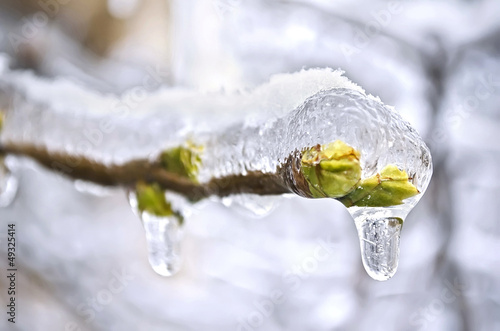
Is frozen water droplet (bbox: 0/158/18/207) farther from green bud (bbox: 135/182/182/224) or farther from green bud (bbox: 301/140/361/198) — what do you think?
green bud (bbox: 301/140/361/198)

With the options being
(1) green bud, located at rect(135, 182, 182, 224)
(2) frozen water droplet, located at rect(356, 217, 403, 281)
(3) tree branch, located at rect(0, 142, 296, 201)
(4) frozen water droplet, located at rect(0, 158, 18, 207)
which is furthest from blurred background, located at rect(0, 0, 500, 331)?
(2) frozen water droplet, located at rect(356, 217, 403, 281)

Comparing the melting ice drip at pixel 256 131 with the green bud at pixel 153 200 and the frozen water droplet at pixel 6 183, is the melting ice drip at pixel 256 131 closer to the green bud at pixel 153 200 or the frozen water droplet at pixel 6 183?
the green bud at pixel 153 200

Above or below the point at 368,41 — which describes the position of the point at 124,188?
below

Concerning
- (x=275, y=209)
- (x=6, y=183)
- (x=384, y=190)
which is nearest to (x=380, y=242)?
(x=384, y=190)

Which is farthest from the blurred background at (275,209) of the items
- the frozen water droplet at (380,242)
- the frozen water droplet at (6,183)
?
the frozen water droplet at (380,242)

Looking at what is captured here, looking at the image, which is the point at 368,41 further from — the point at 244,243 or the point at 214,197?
the point at 214,197

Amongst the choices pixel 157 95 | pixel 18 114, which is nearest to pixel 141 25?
pixel 18 114
